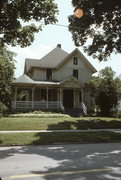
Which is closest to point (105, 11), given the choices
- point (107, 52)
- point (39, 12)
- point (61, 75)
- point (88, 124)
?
point (107, 52)

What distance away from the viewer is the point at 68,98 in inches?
1436

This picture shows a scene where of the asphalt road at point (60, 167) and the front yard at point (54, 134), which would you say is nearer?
the asphalt road at point (60, 167)

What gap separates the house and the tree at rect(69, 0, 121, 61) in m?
9.09

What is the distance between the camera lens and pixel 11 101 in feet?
106

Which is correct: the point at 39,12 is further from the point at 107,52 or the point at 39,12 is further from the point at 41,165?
the point at 107,52

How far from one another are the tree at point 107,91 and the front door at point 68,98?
13.0 feet

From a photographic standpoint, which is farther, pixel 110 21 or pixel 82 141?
pixel 110 21

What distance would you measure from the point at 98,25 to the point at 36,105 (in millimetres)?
13616

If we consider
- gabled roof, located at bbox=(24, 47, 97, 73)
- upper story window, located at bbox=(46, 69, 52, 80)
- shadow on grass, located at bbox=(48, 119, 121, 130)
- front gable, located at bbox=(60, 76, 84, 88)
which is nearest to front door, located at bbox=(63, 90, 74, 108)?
front gable, located at bbox=(60, 76, 84, 88)

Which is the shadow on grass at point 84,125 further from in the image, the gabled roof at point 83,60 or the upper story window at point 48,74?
the gabled roof at point 83,60

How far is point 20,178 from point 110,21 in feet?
66.9

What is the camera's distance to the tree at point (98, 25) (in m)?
21.8

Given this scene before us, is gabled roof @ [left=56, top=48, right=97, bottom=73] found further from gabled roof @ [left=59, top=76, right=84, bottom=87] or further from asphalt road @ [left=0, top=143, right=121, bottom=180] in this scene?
asphalt road @ [left=0, top=143, right=121, bottom=180]

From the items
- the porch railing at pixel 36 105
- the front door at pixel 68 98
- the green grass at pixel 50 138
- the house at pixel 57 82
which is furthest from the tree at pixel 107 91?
the green grass at pixel 50 138
